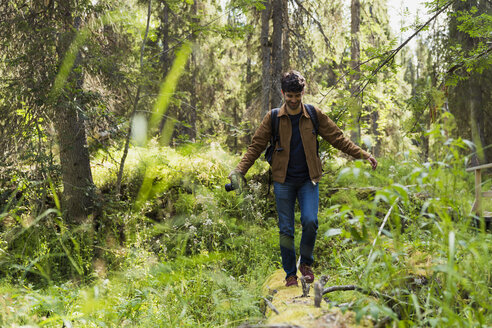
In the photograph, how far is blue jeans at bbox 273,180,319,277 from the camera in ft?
11.9

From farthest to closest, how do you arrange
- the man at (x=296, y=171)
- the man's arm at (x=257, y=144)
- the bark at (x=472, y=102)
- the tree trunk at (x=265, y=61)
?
the bark at (x=472, y=102), the tree trunk at (x=265, y=61), the man's arm at (x=257, y=144), the man at (x=296, y=171)

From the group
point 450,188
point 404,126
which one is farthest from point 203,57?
point 450,188

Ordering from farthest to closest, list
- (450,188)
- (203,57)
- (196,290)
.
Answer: (203,57) → (196,290) → (450,188)

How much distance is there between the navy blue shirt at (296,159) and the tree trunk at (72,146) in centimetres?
348

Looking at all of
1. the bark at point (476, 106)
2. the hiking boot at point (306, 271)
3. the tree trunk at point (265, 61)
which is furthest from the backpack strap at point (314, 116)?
the bark at point (476, 106)

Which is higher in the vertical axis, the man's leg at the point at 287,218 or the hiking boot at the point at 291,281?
the man's leg at the point at 287,218

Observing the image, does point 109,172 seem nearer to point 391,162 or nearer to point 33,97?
point 33,97

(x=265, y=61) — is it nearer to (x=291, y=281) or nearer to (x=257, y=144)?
(x=257, y=144)

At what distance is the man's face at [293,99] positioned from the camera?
3564 mm

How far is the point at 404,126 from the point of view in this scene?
493 cm

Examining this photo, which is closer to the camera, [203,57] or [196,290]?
[196,290]

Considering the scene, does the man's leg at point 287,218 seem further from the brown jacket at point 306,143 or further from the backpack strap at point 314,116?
the backpack strap at point 314,116

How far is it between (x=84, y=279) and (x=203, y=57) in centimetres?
983

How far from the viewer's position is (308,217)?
142 inches
